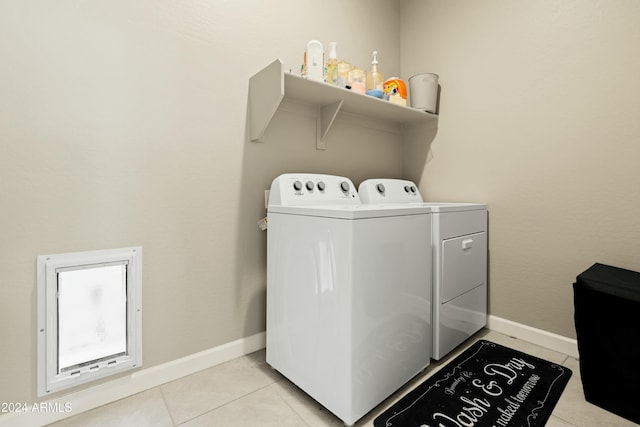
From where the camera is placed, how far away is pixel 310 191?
1525 mm

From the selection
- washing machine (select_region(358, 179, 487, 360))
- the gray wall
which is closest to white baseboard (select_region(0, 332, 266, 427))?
washing machine (select_region(358, 179, 487, 360))

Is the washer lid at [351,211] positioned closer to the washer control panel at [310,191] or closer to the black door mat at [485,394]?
the washer control panel at [310,191]

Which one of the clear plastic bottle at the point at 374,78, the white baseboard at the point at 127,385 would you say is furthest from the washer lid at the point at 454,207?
the white baseboard at the point at 127,385

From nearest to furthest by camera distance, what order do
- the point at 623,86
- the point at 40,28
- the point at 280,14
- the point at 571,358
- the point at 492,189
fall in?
the point at 40,28, the point at 623,86, the point at 571,358, the point at 280,14, the point at 492,189

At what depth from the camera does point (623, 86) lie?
1413 mm

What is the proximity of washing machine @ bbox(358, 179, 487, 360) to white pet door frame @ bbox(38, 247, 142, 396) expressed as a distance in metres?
1.27

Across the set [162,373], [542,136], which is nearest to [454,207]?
[542,136]

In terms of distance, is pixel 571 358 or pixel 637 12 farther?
pixel 571 358

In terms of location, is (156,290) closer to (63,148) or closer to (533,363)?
(63,148)

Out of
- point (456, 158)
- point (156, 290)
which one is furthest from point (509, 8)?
point (156, 290)

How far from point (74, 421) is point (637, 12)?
2880 millimetres

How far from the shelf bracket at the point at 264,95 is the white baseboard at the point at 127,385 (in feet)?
3.52

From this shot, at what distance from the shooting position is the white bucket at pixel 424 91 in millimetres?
2006

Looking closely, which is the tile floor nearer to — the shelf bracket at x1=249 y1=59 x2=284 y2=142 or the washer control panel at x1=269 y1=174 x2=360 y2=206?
the washer control panel at x1=269 y1=174 x2=360 y2=206
